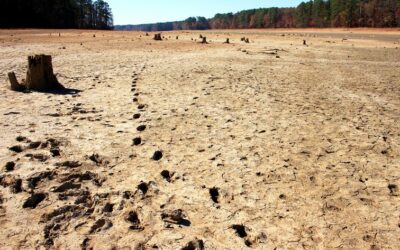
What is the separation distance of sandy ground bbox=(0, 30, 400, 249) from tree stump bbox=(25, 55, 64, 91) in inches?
20.9

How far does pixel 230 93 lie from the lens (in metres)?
8.42

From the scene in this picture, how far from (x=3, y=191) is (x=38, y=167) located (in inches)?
23.2

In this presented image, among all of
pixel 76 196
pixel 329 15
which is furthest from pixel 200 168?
pixel 329 15

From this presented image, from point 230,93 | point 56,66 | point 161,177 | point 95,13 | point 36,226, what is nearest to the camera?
point 36,226

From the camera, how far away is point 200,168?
181 inches

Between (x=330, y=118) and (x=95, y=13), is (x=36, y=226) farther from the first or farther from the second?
(x=95, y=13)

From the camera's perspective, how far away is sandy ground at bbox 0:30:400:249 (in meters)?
3.30

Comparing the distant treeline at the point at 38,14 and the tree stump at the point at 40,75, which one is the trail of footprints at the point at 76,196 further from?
the distant treeline at the point at 38,14

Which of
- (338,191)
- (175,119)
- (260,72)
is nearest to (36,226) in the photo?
(338,191)

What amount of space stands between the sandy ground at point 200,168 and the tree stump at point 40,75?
1.74 ft

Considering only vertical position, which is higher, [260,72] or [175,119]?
[260,72]

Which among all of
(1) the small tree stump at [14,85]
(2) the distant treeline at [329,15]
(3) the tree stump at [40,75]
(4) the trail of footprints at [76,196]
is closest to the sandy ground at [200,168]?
(4) the trail of footprints at [76,196]

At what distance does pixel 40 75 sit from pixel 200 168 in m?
5.69

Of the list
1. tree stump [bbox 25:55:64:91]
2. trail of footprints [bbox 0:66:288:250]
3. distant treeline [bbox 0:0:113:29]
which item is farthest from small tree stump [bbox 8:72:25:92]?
distant treeline [bbox 0:0:113:29]
